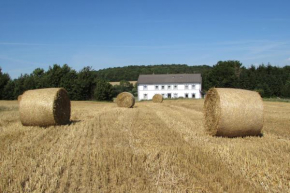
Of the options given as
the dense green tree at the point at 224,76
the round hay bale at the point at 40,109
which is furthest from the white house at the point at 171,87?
the round hay bale at the point at 40,109

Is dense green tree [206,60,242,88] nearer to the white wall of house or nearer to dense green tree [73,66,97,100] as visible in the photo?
the white wall of house

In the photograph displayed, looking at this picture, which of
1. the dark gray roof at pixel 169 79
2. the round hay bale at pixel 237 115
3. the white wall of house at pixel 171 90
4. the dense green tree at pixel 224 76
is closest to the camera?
the round hay bale at pixel 237 115

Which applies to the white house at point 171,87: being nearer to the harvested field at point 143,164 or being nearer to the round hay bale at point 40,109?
the round hay bale at point 40,109

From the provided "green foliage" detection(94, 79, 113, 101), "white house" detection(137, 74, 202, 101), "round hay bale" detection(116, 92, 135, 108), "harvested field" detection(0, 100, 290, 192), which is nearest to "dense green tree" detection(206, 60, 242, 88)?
"white house" detection(137, 74, 202, 101)

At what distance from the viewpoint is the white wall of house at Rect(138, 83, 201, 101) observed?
210 feet

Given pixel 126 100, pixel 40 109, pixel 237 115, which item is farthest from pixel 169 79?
pixel 237 115

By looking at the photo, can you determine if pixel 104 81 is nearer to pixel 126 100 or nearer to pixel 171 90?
pixel 171 90

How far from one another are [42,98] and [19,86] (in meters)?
40.3

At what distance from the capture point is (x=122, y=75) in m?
99.9

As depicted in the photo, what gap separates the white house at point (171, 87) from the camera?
6397 cm

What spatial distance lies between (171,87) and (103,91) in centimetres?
2259

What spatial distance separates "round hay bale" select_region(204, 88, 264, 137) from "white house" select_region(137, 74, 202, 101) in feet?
182

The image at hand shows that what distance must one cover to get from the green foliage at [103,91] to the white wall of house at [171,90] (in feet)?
56.6

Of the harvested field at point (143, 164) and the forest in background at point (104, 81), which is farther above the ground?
the forest in background at point (104, 81)
